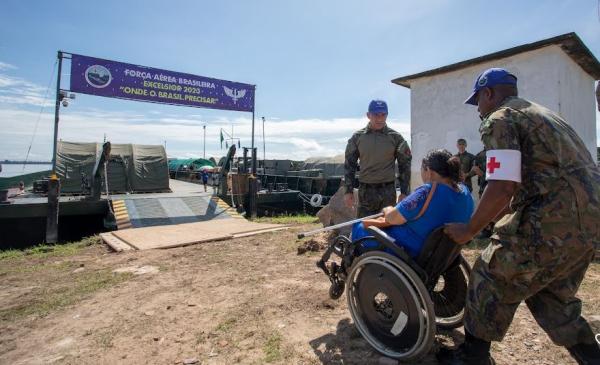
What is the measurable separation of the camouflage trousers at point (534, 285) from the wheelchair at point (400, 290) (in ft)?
0.80

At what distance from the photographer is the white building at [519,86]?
7227mm

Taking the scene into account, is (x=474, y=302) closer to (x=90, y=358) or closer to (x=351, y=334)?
(x=351, y=334)

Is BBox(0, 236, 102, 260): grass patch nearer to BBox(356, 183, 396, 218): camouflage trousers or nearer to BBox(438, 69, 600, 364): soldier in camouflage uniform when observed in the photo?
BBox(356, 183, 396, 218): camouflage trousers

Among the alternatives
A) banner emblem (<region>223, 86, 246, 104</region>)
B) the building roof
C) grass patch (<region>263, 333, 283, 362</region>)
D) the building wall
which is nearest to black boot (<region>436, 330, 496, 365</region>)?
grass patch (<region>263, 333, 283, 362</region>)

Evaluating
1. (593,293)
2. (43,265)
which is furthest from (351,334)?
(43,265)

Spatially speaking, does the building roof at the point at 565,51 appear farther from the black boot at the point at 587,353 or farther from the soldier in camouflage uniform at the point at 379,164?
the black boot at the point at 587,353

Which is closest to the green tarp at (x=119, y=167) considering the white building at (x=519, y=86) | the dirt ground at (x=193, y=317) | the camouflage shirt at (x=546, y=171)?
the dirt ground at (x=193, y=317)

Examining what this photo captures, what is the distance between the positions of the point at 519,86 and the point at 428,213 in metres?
7.01

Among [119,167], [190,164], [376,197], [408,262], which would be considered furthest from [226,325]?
[190,164]

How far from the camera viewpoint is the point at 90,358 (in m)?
2.55

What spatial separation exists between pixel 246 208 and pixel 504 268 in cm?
1064

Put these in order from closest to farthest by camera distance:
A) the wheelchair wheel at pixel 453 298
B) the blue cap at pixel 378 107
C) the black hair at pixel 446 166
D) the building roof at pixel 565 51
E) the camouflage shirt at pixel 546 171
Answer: the camouflage shirt at pixel 546 171 → the black hair at pixel 446 166 → the wheelchair wheel at pixel 453 298 → the blue cap at pixel 378 107 → the building roof at pixel 565 51

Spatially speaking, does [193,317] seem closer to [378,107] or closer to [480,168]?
[378,107]

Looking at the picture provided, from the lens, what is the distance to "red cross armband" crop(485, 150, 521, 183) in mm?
1756
